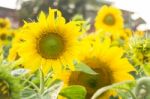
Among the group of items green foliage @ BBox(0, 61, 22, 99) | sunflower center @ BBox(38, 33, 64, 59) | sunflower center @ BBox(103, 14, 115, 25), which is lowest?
green foliage @ BBox(0, 61, 22, 99)

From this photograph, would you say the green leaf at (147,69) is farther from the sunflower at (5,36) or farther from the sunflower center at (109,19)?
the sunflower at (5,36)

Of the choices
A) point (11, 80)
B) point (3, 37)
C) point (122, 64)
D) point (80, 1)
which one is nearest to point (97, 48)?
point (122, 64)

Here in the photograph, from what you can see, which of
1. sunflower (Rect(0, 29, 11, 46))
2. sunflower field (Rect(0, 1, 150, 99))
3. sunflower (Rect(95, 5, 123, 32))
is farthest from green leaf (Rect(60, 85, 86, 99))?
sunflower (Rect(0, 29, 11, 46))

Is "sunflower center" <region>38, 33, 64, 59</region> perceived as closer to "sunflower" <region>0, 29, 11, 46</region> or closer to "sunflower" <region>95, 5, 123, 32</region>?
"sunflower" <region>95, 5, 123, 32</region>

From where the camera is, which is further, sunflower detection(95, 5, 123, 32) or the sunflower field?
sunflower detection(95, 5, 123, 32)

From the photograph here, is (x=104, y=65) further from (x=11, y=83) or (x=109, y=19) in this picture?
(x=109, y=19)

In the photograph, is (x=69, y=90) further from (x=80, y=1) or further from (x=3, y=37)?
(x=80, y=1)
